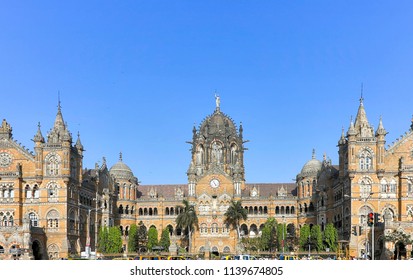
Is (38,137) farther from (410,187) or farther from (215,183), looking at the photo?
(410,187)

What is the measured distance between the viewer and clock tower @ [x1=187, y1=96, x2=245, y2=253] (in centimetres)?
14438

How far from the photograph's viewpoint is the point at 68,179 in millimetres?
116375

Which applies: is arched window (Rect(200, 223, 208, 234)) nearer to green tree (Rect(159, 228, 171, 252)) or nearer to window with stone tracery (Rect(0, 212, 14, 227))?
green tree (Rect(159, 228, 171, 252))

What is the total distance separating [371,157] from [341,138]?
10716 millimetres

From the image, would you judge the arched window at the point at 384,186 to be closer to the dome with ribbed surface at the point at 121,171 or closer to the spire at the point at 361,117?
the spire at the point at 361,117

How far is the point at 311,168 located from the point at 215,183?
22.1m

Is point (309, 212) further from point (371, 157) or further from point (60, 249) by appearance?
point (60, 249)

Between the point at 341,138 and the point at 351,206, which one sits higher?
the point at 341,138

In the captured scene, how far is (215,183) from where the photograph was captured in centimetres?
14825

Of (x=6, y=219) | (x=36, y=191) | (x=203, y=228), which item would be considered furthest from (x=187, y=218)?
(x=6, y=219)

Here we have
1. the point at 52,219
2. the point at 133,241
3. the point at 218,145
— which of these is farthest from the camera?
the point at 218,145

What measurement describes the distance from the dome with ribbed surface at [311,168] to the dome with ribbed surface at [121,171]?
134ft
